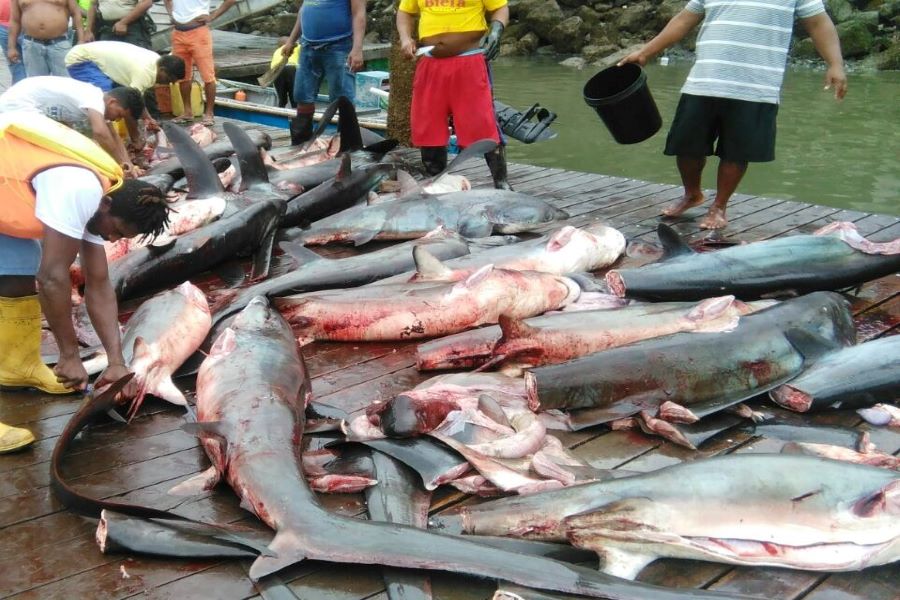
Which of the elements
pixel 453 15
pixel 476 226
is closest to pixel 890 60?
pixel 453 15

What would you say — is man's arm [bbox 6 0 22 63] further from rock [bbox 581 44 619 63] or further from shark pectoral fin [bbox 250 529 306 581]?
rock [bbox 581 44 619 63]

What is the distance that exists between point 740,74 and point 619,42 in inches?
907

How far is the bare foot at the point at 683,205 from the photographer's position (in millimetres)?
6441

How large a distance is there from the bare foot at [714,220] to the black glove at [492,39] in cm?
216

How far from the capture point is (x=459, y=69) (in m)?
6.76

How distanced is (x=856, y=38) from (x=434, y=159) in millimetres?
20836

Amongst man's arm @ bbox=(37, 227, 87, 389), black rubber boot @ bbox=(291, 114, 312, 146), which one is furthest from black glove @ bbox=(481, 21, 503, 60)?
man's arm @ bbox=(37, 227, 87, 389)

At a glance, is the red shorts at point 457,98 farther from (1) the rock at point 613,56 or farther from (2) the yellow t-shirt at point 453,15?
(1) the rock at point 613,56

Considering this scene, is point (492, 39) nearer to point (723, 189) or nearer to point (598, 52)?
point (723, 189)

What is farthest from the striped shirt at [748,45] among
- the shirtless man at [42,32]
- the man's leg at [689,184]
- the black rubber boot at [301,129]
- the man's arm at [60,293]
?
the shirtless man at [42,32]

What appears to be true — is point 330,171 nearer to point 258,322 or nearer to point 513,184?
point 513,184

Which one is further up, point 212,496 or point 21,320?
point 21,320

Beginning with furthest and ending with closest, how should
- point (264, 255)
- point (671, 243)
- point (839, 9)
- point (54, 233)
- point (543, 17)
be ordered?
point (543, 17)
point (839, 9)
point (264, 255)
point (671, 243)
point (54, 233)

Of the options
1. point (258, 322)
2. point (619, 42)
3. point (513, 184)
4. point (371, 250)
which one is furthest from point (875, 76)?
point (258, 322)
